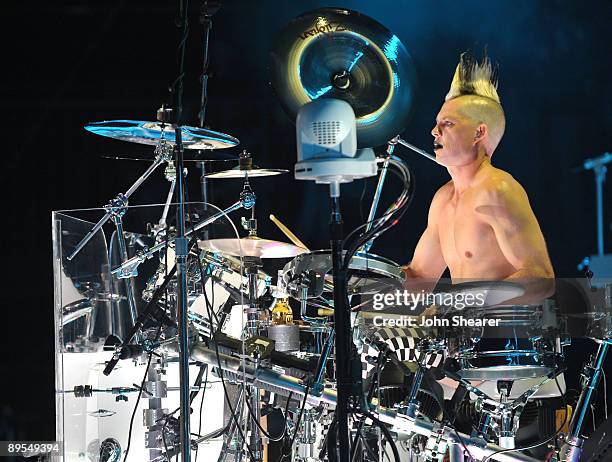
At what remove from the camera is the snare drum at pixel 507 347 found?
341 centimetres

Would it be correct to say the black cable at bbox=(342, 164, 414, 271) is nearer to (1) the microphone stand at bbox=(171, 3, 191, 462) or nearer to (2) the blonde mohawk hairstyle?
(1) the microphone stand at bbox=(171, 3, 191, 462)

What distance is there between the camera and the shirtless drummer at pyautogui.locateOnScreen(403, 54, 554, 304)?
4281 millimetres

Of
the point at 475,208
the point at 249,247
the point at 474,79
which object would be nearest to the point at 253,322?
the point at 249,247

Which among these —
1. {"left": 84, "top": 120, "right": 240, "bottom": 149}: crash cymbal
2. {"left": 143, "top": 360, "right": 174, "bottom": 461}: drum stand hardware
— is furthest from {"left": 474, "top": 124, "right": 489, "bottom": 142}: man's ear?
{"left": 143, "top": 360, "right": 174, "bottom": 461}: drum stand hardware

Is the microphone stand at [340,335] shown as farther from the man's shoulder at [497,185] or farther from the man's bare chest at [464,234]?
the man's shoulder at [497,185]

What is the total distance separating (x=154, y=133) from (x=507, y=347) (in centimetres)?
146

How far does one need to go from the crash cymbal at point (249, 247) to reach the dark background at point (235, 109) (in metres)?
0.85

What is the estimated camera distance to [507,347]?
341 cm

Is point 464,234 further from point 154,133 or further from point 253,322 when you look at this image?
point 154,133

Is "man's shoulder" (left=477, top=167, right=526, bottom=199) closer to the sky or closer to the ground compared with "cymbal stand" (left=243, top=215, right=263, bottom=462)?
closer to the sky

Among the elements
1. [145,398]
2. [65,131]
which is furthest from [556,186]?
[65,131]

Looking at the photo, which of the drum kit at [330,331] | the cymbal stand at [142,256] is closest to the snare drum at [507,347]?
the drum kit at [330,331]

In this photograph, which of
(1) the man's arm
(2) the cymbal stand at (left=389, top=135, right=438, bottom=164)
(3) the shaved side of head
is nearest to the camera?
(1) the man's arm

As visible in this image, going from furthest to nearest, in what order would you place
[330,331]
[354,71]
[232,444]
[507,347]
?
[330,331], [507,347], [232,444], [354,71]
